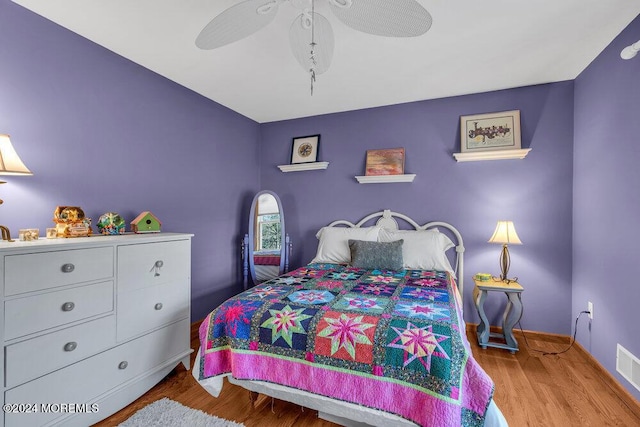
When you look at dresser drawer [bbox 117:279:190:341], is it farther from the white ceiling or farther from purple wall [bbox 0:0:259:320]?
the white ceiling

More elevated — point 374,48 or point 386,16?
point 374,48

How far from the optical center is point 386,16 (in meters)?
1.38

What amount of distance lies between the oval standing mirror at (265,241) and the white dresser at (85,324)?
4.27 feet

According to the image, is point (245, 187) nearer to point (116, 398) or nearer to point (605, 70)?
point (116, 398)

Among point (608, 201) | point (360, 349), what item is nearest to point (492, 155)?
point (608, 201)

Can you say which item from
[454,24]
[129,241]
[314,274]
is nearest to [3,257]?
[129,241]

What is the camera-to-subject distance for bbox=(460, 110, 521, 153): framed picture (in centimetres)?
279

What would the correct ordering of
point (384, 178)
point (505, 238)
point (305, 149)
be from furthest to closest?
point (305, 149)
point (384, 178)
point (505, 238)

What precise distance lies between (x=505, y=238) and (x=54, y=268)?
10.6ft

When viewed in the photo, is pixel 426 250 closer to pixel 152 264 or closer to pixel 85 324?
pixel 152 264

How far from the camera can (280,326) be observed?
155cm

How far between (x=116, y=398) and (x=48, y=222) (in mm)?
1202

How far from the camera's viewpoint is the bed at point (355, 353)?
121cm

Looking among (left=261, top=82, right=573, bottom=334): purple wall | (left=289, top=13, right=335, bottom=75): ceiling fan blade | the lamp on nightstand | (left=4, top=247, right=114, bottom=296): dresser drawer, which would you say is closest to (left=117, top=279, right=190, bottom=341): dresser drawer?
(left=4, top=247, right=114, bottom=296): dresser drawer
